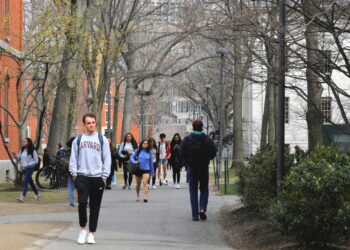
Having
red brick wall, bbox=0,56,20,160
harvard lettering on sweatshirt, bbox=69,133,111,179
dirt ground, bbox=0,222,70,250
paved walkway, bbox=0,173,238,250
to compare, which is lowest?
paved walkway, bbox=0,173,238,250

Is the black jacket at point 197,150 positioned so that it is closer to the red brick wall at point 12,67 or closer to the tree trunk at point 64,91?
the tree trunk at point 64,91

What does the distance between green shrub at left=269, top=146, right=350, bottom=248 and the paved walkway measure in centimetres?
158

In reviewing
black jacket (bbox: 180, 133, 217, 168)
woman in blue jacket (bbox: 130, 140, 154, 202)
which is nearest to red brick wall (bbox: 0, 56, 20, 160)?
woman in blue jacket (bbox: 130, 140, 154, 202)

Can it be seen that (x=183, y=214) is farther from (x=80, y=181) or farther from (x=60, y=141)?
(x=60, y=141)

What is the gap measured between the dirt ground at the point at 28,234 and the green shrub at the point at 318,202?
10.8 ft

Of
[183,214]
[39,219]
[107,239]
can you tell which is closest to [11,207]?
[39,219]

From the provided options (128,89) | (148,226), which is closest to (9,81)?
(128,89)

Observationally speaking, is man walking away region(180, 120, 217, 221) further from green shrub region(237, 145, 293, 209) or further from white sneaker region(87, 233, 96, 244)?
white sneaker region(87, 233, 96, 244)

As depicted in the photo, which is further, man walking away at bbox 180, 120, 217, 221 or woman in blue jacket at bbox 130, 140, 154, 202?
woman in blue jacket at bbox 130, 140, 154, 202

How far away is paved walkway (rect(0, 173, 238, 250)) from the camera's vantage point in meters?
9.92

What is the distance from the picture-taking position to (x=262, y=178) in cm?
1173

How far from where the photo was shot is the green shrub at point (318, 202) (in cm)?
800

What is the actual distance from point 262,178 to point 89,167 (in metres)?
3.06

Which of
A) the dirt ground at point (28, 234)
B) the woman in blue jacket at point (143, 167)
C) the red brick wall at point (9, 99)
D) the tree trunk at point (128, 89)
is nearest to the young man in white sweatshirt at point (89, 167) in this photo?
the dirt ground at point (28, 234)
